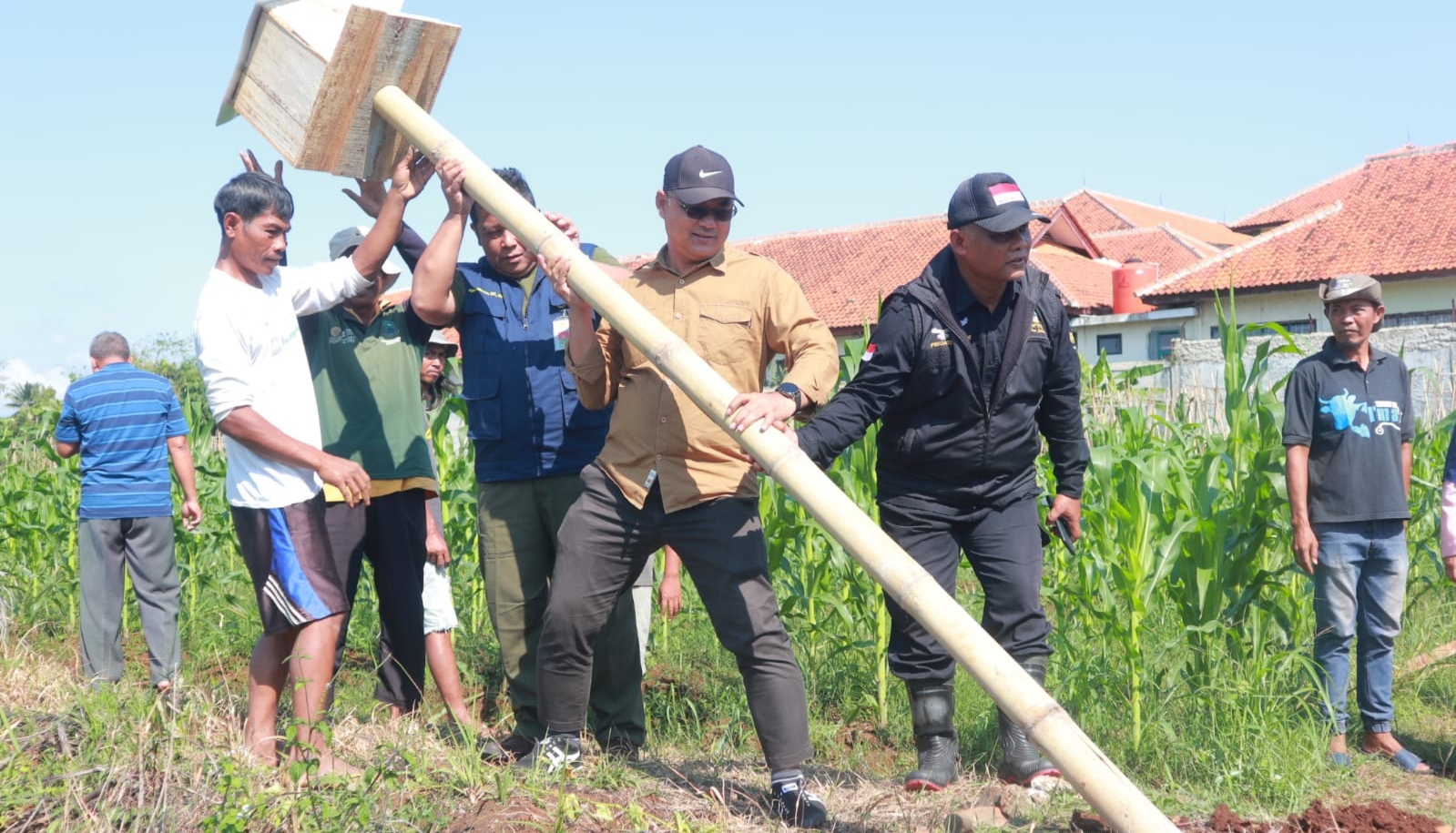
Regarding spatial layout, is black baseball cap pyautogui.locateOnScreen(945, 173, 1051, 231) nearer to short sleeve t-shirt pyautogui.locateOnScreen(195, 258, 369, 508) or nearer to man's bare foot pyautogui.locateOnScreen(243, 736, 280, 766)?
short sleeve t-shirt pyautogui.locateOnScreen(195, 258, 369, 508)

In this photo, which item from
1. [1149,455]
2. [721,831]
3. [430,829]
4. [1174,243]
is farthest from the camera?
[1174,243]

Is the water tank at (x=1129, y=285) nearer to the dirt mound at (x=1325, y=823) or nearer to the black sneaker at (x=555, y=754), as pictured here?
the dirt mound at (x=1325, y=823)

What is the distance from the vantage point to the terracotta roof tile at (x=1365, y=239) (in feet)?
89.8

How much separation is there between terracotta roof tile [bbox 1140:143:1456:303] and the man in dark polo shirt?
24.0m

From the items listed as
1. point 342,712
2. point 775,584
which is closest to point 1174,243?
point 775,584

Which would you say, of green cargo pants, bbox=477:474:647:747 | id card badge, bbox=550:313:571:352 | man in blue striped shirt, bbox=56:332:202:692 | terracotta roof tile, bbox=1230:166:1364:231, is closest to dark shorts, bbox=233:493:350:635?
green cargo pants, bbox=477:474:647:747

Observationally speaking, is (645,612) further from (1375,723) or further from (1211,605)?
(1375,723)

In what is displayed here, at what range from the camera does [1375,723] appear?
17.1 feet

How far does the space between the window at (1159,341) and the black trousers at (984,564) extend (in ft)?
91.0

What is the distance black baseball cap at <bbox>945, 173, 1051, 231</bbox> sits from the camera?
4.06 metres

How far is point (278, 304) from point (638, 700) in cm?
209

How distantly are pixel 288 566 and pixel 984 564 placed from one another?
2.37 m

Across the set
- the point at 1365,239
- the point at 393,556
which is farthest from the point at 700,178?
the point at 1365,239

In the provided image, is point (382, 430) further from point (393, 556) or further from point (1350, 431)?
point (1350, 431)
